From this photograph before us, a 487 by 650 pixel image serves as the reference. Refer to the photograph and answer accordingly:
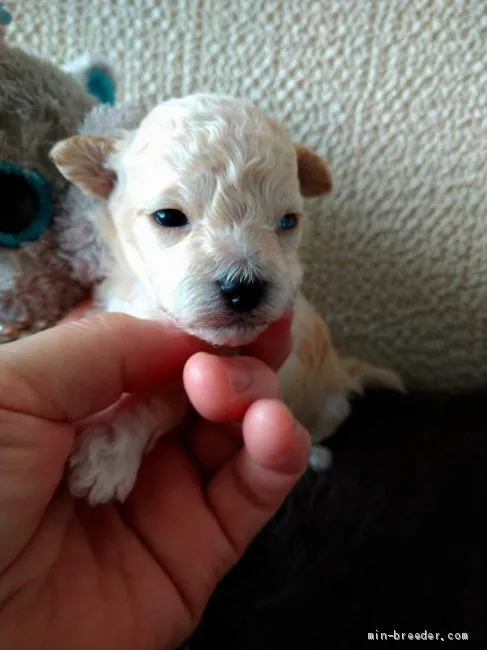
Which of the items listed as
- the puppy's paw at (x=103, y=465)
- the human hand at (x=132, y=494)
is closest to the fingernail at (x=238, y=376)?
the human hand at (x=132, y=494)

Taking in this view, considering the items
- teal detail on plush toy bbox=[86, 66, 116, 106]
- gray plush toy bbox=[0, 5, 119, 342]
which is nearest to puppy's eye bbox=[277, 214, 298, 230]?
gray plush toy bbox=[0, 5, 119, 342]

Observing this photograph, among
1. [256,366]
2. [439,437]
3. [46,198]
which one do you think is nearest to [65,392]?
[256,366]

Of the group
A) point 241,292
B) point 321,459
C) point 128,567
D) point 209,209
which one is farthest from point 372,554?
point 209,209

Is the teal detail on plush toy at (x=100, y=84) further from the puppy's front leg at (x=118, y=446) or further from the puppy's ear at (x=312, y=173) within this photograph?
the puppy's front leg at (x=118, y=446)

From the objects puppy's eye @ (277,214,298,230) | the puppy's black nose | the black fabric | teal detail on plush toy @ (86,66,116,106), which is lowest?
the black fabric

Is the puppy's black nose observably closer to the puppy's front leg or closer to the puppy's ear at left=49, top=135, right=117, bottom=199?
the puppy's front leg

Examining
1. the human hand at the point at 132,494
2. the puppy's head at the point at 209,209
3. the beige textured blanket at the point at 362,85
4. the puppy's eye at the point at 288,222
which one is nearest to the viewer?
the human hand at the point at 132,494

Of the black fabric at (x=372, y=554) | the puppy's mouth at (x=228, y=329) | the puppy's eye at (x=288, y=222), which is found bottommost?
the black fabric at (x=372, y=554)
